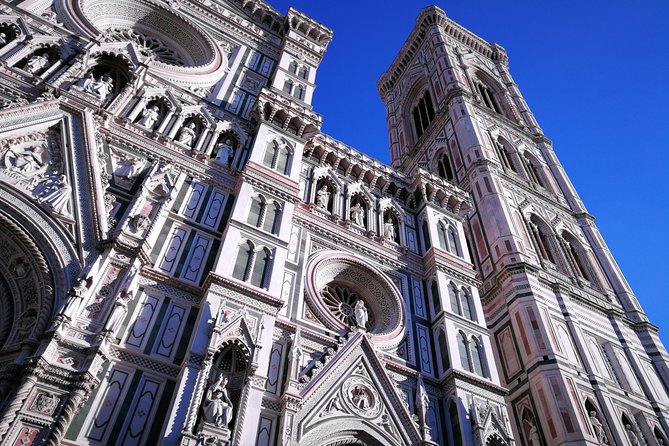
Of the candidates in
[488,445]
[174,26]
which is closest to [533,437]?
[488,445]

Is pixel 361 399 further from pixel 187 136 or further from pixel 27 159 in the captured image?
pixel 27 159

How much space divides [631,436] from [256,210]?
36.5 feet

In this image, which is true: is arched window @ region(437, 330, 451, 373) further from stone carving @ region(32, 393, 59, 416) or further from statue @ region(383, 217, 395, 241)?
stone carving @ region(32, 393, 59, 416)

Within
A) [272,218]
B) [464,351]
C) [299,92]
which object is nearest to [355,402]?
[464,351]

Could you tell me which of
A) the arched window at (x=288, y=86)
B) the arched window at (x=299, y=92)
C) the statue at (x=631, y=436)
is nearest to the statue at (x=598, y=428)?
the statue at (x=631, y=436)

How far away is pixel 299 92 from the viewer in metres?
17.2

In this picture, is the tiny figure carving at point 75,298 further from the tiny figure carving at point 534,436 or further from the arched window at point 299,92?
the tiny figure carving at point 534,436

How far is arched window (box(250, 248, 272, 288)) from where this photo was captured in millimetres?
10266

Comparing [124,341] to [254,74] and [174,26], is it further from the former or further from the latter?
[174,26]

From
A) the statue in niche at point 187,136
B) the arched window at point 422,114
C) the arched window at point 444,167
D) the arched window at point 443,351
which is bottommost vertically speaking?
the arched window at point 443,351

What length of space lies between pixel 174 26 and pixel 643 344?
19.1 m

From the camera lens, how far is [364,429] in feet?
31.6

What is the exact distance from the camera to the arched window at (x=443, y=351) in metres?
11.6

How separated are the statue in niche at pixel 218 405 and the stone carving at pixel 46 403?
2026 mm
